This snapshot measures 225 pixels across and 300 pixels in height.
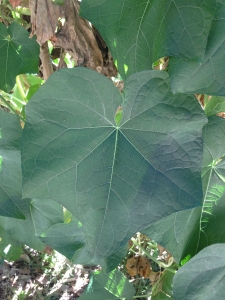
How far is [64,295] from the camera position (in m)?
1.93

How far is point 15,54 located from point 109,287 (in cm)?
77

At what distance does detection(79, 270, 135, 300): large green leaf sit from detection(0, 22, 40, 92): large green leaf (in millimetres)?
656

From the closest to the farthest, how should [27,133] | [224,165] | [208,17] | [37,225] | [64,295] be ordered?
1. [208,17]
2. [27,133]
3. [224,165]
4. [37,225]
5. [64,295]

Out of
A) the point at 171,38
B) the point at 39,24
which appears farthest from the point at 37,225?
the point at 171,38

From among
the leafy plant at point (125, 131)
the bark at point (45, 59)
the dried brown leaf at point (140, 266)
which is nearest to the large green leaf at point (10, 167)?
the leafy plant at point (125, 131)

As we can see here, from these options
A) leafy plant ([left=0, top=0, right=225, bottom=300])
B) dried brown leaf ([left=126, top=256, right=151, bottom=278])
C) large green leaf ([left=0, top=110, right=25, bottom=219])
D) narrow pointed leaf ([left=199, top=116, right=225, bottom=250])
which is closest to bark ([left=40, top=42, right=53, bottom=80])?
large green leaf ([left=0, top=110, right=25, bottom=219])

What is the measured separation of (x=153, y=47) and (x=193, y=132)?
16 centimetres

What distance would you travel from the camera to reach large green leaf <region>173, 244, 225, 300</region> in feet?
2.43

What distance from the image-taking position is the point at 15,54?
98 cm

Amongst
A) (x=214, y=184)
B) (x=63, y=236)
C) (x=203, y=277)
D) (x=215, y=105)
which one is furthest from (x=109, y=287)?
(x=215, y=105)

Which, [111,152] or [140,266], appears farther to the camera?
[140,266]

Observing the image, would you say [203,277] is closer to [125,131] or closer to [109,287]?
[125,131]

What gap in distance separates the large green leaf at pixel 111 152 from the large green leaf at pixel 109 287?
0.58m

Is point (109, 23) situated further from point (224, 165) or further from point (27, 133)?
point (224, 165)
